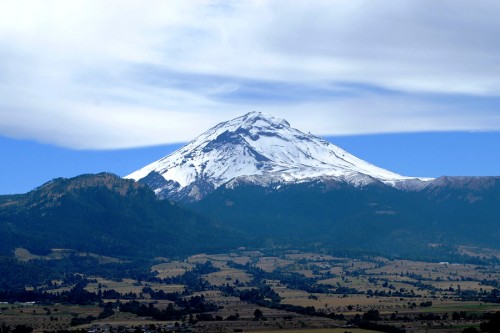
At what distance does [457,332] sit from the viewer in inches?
5418

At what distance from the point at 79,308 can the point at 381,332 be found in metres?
62.8

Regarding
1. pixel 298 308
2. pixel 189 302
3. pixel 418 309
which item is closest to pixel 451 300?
pixel 418 309

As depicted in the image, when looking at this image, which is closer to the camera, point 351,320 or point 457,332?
point 457,332

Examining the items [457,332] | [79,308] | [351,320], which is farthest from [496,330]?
[79,308]

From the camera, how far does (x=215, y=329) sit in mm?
148125

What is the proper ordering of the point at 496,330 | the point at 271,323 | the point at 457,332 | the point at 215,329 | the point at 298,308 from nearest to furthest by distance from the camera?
the point at 496,330 → the point at 457,332 → the point at 215,329 → the point at 271,323 → the point at 298,308

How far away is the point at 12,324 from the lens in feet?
504

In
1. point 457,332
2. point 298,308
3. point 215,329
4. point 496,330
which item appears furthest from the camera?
point 298,308

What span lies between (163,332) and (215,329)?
10.7 m

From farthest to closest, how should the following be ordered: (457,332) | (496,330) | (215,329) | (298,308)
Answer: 1. (298,308)
2. (215,329)
3. (457,332)
4. (496,330)

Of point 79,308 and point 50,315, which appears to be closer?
point 50,315

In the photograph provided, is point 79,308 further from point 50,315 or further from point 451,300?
point 451,300

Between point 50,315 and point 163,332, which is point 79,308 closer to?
point 50,315

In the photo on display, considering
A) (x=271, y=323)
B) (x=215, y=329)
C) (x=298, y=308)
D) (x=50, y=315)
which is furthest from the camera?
(x=298, y=308)
